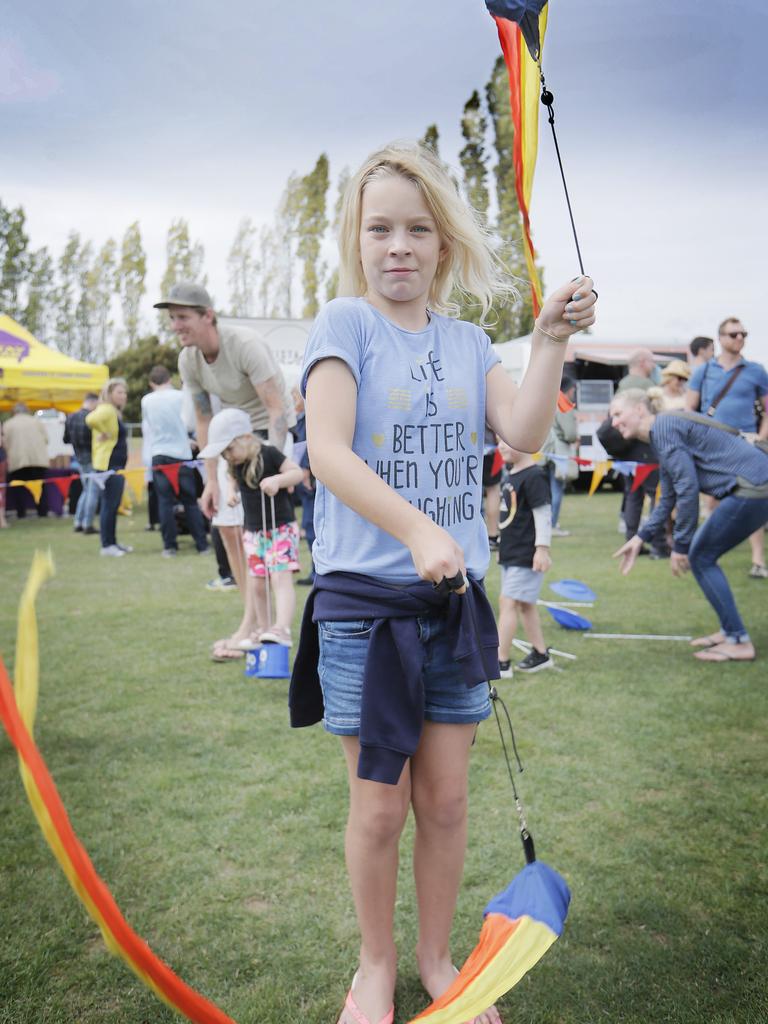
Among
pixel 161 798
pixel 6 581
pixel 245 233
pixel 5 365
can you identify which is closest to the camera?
pixel 161 798

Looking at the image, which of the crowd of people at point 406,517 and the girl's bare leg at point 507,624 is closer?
the crowd of people at point 406,517

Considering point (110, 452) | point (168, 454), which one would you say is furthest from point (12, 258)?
point (168, 454)

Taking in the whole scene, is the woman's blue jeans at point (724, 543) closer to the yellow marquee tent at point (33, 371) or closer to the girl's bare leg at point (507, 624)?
the girl's bare leg at point (507, 624)

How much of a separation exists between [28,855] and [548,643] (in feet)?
11.7

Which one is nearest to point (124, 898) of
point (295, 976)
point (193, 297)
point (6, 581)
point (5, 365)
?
point (295, 976)

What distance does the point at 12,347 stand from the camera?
46.4 ft

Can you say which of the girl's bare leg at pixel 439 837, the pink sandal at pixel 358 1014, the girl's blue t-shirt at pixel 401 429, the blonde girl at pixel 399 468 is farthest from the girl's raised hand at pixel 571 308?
the pink sandal at pixel 358 1014

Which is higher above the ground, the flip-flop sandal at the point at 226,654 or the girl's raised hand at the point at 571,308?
the girl's raised hand at the point at 571,308

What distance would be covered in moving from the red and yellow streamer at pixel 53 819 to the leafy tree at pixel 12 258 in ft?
37.5

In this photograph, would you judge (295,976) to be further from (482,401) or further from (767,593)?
(767,593)

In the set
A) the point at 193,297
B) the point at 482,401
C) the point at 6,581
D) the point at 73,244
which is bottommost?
the point at 6,581

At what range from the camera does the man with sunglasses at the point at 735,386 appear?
6645 mm

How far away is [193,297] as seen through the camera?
4441mm

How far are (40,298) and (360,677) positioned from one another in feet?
106
